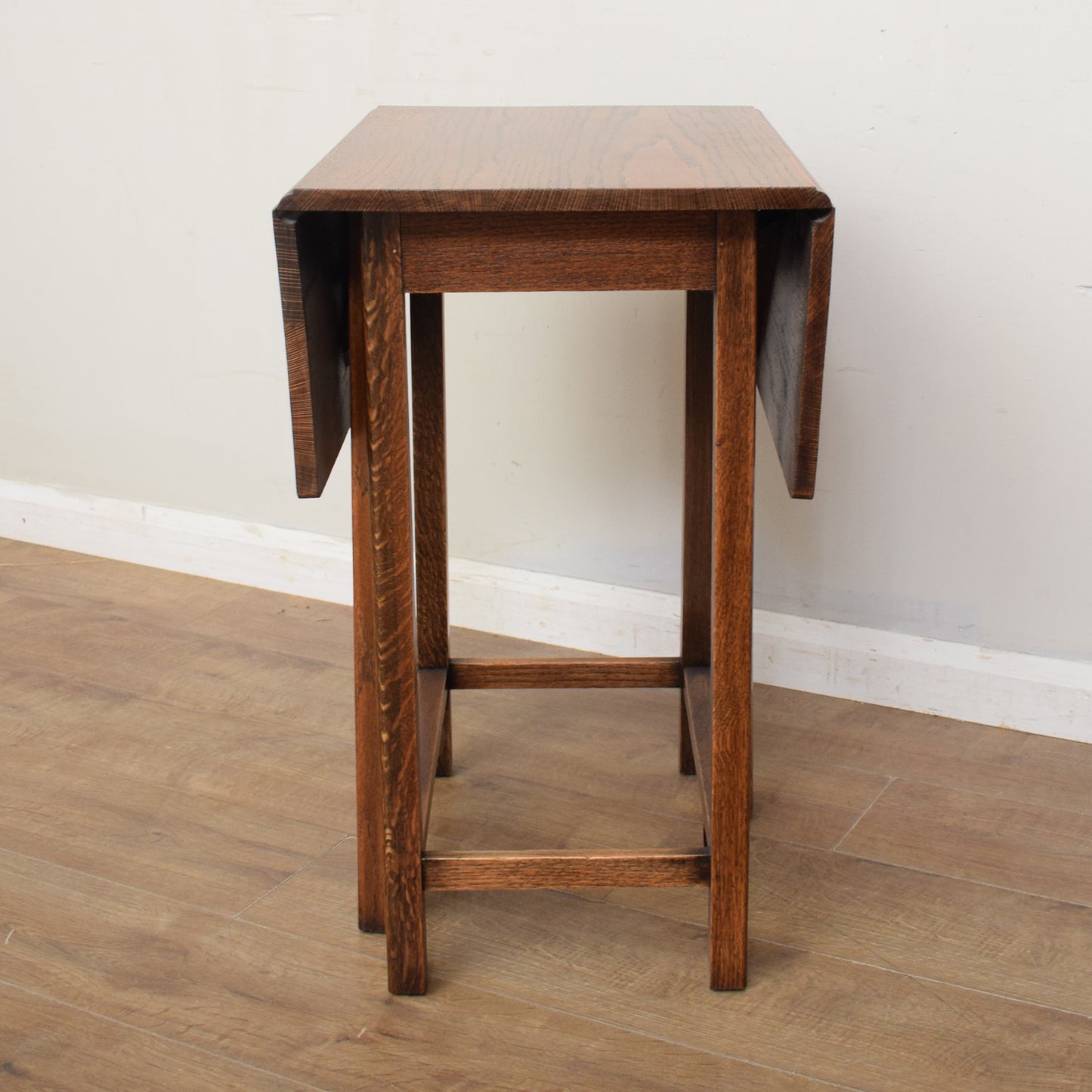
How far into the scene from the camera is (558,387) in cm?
207

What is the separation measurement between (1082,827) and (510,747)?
75cm

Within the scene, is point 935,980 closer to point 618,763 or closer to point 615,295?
point 618,763

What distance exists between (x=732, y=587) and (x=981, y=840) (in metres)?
0.61

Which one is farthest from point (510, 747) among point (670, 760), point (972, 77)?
point (972, 77)

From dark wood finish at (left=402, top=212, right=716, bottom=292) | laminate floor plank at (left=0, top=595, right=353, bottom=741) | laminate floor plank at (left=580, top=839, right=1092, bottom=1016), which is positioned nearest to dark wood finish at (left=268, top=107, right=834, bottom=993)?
dark wood finish at (left=402, top=212, right=716, bottom=292)

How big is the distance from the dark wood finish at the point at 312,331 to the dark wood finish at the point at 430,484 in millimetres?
272

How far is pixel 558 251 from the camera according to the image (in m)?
1.10

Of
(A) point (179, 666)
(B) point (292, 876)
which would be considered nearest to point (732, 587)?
(B) point (292, 876)

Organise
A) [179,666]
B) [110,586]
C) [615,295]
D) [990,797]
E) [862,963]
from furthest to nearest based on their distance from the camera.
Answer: [110,586], [179,666], [615,295], [990,797], [862,963]

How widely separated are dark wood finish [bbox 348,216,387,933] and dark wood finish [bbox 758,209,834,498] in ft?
1.27

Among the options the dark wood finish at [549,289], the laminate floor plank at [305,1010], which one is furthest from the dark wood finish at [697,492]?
the laminate floor plank at [305,1010]

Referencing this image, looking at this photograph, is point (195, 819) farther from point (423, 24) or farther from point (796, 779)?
point (423, 24)

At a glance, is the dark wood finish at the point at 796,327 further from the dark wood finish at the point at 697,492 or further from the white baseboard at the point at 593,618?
the white baseboard at the point at 593,618

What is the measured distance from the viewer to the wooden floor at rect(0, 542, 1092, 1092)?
3.90ft
